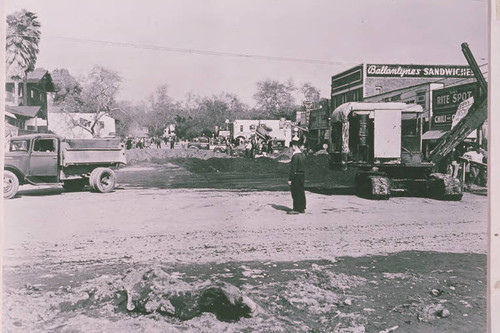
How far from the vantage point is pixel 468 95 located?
4.28 m

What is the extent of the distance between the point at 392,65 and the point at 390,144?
3.20 feet

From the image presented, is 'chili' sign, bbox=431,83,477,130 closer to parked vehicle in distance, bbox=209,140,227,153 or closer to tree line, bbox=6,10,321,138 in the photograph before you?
tree line, bbox=6,10,321,138

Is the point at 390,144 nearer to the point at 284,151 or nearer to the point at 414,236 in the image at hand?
the point at 414,236

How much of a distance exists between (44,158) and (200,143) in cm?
121

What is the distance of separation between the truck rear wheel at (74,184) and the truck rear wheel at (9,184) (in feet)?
1.18

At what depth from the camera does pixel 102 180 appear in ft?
11.5

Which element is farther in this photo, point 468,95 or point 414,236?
point 468,95

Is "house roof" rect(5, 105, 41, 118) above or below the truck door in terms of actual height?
above

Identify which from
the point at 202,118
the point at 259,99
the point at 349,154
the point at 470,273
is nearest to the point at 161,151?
the point at 202,118

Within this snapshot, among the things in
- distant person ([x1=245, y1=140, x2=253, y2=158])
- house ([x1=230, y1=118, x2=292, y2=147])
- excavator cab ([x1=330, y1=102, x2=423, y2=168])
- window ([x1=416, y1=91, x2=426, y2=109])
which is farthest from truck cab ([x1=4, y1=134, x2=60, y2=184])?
window ([x1=416, y1=91, x2=426, y2=109])

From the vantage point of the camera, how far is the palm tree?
10.1 ft

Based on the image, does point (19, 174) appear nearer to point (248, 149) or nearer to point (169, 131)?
point (169, 131)

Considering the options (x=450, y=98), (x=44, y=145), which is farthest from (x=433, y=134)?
(x=44, y=145)

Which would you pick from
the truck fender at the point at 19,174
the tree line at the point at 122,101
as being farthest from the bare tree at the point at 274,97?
the truck fender at the point at 19,174
